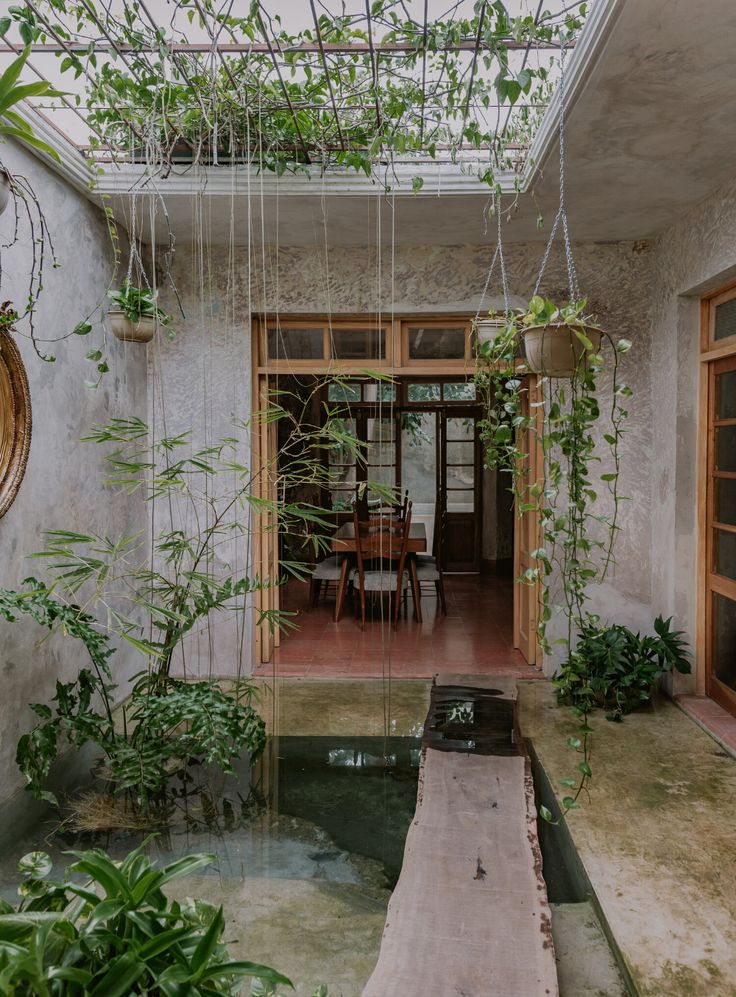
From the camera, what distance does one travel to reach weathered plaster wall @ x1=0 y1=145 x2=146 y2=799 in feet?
10.2

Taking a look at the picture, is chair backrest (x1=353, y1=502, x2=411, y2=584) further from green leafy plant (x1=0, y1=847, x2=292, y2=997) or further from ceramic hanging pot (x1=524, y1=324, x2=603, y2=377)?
green leafy plant (x1=0, y1=847, x2=292, y2=997)

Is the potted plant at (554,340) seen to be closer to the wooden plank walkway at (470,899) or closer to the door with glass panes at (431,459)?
the wooden plank walkway at (470,899)

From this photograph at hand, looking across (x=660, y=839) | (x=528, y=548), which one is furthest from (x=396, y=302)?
(x=660, y=839)

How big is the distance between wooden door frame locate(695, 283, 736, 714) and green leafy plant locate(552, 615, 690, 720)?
0.43ft

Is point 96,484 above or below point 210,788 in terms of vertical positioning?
above

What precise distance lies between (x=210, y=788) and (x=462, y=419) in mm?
6183

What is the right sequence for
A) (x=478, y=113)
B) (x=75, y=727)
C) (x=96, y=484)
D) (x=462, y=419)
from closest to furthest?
(x=75, y=727) → (x=478, y=113) → (x=96, y=484) → (x=462, y=419)

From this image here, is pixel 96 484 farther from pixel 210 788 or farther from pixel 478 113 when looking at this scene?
pixel 478 113

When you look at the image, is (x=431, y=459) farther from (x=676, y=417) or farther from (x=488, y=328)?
(x=488, y=328)

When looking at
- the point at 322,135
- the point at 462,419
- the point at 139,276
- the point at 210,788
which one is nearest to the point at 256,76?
the point at 322,135

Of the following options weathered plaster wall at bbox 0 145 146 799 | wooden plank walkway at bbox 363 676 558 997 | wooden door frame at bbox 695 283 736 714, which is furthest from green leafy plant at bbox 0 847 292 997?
wooden door frame at bbox 695 283 736 714

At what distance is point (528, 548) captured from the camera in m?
5.05

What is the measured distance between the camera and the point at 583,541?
2.51m

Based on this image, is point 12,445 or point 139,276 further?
point 139,276
